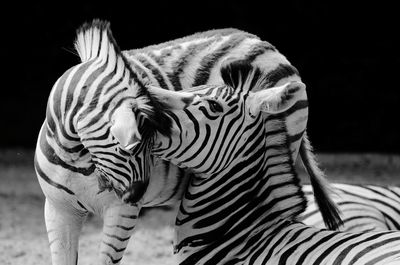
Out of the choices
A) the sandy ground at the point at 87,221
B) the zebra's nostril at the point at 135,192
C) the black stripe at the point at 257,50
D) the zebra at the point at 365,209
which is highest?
the black stripe at the point at 257,50

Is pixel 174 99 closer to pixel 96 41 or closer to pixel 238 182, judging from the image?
pixel 238 182

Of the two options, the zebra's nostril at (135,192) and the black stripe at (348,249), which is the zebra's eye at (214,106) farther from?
the black stripe at (348,249)

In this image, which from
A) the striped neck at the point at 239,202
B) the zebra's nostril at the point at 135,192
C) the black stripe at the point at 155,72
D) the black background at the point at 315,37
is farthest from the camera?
the black background at the point at 315,37

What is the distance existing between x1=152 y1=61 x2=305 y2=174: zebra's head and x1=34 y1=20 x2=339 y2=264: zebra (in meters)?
0.06

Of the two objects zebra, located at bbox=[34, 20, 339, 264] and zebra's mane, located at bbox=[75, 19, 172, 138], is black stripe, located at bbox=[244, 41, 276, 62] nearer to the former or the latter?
zebra, located at bbox=[34, 20, 339, 264]

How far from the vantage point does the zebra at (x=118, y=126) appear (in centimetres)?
333

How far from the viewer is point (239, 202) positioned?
3.27 meters

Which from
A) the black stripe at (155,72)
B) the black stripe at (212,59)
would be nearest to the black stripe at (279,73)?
the black stripe at (212,59)

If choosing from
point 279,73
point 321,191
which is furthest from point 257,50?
point 321,191

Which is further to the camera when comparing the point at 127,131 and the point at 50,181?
the point at 50,181

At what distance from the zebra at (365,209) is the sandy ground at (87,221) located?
Result: 178 centimetres

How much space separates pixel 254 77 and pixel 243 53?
62 centimetres

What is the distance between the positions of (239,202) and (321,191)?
0.70 m

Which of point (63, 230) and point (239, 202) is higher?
point (239, 202)
